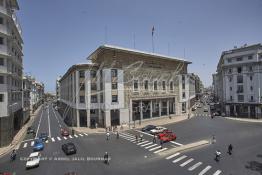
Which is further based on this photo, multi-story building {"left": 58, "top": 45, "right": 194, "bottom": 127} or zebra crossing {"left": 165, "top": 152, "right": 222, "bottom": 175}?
multi-story building {"left": 58, "top": 45, "right": 194, "bottom": 127}

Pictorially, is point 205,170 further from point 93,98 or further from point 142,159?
point 93,98

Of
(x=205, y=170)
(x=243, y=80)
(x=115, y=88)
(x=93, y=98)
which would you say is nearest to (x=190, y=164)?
(x=205, y=170)

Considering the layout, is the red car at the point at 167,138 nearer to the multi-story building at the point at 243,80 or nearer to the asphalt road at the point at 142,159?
the asphalt road at the point at 142,159

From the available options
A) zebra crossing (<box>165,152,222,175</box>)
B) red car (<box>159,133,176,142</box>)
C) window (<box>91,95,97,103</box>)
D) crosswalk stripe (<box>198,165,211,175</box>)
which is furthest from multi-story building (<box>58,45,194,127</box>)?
crosswalk stripe (<box>198,165,211,175</box>)

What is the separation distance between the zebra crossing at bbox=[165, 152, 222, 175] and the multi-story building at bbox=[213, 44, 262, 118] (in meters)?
49.5

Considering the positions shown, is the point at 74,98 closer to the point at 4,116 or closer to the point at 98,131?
the point at 98,131

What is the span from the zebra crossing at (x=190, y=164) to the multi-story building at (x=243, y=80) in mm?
49547

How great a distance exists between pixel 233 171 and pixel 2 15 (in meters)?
50.9

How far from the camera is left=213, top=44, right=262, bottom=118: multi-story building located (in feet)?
205

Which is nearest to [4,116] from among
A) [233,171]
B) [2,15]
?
[2,15]

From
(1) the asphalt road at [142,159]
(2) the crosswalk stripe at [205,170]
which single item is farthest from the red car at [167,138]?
(2) the crosswalk stripe at [205,170]

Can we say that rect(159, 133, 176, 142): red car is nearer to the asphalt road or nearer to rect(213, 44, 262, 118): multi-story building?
the asphalt road

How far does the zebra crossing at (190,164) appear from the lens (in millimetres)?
23484

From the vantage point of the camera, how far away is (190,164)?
84.2ft
